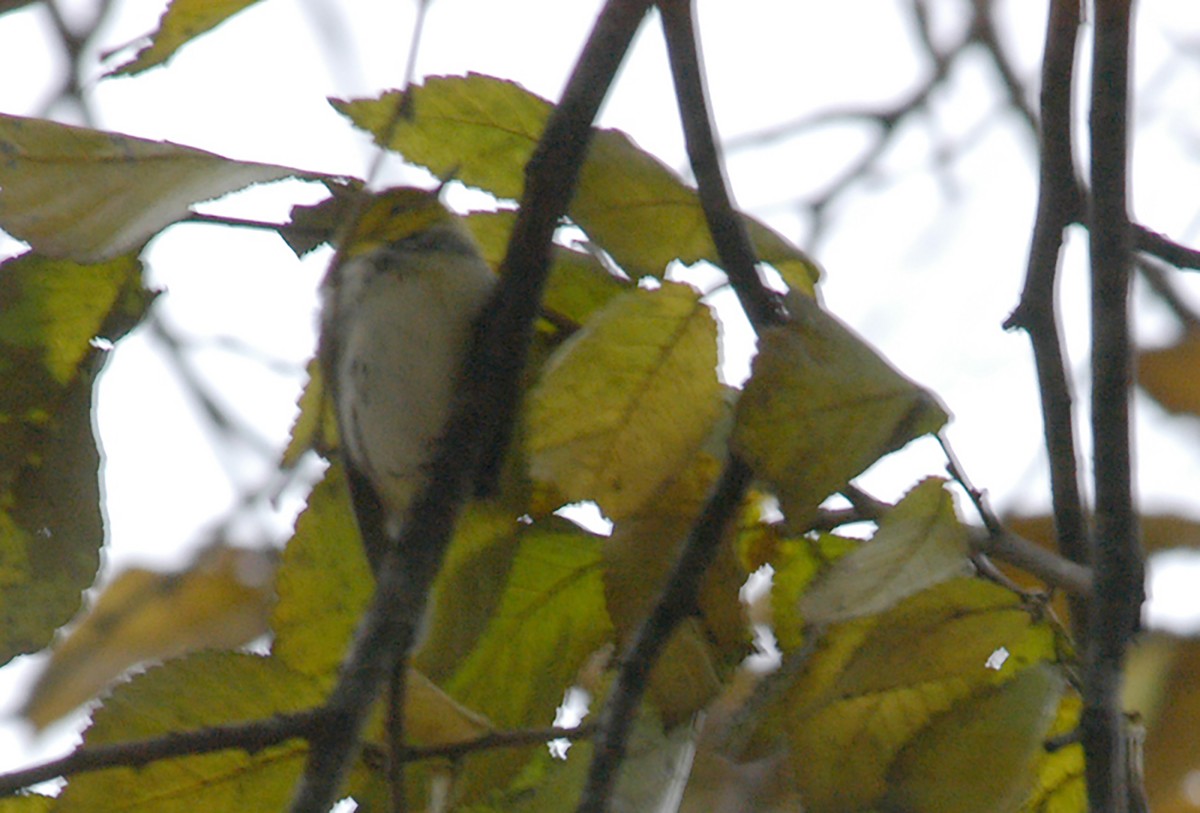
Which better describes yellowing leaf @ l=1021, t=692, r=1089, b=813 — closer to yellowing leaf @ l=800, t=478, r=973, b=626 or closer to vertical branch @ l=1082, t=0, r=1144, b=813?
vertical branch @ l=1082, t=0, r=1144, b=813

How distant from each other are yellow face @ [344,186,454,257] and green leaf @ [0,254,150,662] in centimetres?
20

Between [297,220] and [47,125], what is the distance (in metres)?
0.17

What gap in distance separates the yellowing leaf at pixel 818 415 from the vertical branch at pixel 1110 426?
19cm

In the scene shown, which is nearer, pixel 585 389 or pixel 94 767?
pixel 94 767

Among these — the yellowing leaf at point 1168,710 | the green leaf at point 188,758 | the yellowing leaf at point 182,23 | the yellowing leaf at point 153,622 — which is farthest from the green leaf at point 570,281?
the yellowing leaf at point 153,622

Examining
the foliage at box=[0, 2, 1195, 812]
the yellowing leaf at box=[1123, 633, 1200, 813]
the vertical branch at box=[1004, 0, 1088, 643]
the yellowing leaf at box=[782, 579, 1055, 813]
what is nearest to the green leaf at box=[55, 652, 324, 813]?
the foliage at box=[0, 2, 1195, 812]

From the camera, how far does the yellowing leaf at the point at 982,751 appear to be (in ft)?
2.71

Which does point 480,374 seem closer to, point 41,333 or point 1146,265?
point 41,333

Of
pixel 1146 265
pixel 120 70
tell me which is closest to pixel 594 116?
pixel 120 70

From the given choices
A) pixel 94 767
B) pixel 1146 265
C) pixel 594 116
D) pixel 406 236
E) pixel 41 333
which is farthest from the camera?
pixel 1146 265

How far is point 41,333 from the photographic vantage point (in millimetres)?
943

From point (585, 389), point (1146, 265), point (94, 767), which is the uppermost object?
point (1146, 265)

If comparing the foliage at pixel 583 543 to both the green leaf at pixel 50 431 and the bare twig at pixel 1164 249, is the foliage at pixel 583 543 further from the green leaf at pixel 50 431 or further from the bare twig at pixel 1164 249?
the bare twig at pixel 1164 249

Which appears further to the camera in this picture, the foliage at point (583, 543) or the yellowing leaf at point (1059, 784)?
the yellowing leaf at point (1059, 784)
